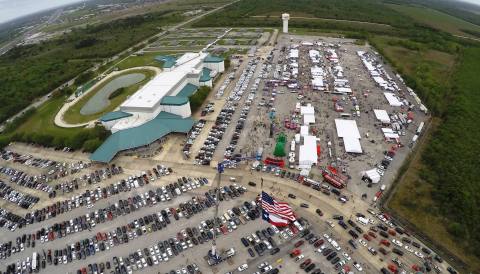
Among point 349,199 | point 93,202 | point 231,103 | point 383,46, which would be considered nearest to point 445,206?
point 349,199

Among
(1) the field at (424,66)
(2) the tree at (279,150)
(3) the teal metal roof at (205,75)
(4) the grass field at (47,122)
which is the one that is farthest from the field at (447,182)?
(4) the grass field at (47,122)

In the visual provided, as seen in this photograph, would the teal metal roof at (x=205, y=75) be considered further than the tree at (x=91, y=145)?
Yes

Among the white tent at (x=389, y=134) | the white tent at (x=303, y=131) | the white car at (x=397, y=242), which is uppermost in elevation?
the white tent at (x=303, y=131)

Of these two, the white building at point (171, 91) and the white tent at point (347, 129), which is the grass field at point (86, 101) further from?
the white tent at point (347, 129)

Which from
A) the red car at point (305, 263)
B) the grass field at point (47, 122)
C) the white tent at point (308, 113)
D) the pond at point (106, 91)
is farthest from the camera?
the pond at point (106, 91)

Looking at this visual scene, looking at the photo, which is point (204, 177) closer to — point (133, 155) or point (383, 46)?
point (133, 155)

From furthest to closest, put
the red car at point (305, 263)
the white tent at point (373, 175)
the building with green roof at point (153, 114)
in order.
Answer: the building with green roof at point (153, 114)
the white tent at point (373, 175)
the red car at point (305, 263)
